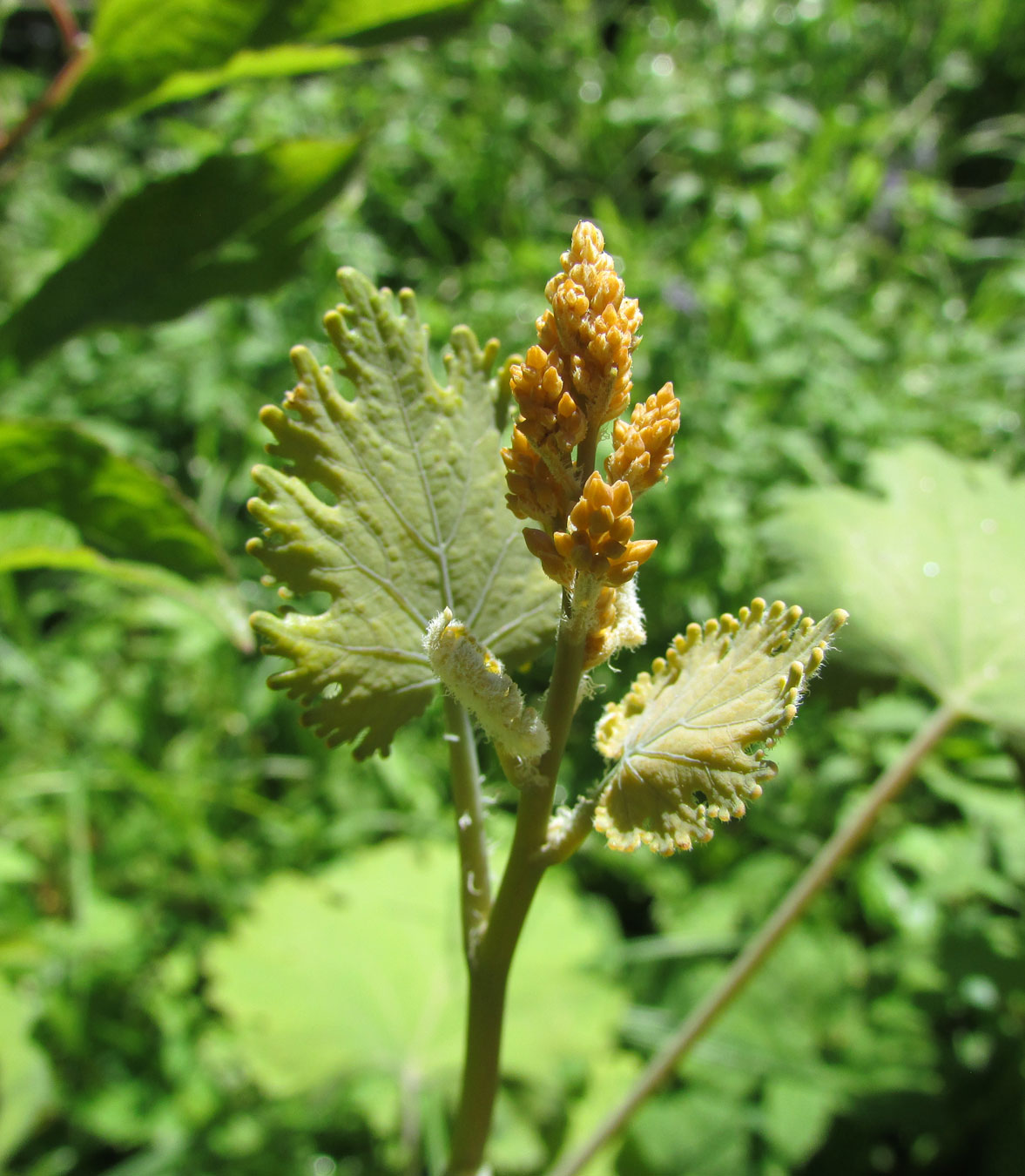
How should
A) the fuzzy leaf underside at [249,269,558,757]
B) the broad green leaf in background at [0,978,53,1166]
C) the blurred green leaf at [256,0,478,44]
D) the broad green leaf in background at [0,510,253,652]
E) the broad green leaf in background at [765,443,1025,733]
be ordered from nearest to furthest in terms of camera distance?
1. the fuzzy leaf underside at [249,269,558,757]
2. the broad green leaf in background at [0,510,253,652]
3. the blurred green leaf at [256,0,478,44]
4. the broad green leaf in background at [765,443,1025,733]
5. the broad green leaf in background at [0,978,53,1166]

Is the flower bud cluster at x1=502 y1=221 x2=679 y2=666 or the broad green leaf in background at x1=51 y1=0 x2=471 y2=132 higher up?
the broad green leaf in background at x1=51 y1=0 x2=471 y2=132

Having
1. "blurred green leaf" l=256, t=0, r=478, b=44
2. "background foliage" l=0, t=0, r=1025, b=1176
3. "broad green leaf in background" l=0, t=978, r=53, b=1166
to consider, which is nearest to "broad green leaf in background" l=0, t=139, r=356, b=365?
"background foliage" l=0, t=0, r=1025, b=1176

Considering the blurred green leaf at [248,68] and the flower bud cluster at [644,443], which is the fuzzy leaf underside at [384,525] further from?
the blurred green leaf at [248,68]

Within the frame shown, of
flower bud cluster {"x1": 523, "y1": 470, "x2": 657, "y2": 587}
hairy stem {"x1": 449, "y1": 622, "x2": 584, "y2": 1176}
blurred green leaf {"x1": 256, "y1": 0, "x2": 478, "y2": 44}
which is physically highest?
blurred green leaf {"x1": 256, "y1": 0, "x2": 478, "y2": 44}

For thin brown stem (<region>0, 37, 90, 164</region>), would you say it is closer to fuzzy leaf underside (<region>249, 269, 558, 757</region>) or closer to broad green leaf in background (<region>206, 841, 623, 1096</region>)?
fuzzy leaf underside (<region>249, 269, 558, 757</region>)

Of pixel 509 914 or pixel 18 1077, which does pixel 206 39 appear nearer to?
pixel 509 914

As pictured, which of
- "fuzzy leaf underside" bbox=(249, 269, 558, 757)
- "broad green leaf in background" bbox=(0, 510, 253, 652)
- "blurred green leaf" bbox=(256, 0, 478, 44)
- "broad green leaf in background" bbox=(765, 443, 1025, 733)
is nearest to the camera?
"fuzzy leaf underside" bbox=(249, 269, 558, 757)

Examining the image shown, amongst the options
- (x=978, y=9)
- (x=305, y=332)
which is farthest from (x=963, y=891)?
(x=978, y=9)

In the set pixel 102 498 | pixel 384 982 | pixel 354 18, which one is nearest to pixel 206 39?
pixel 354 18
